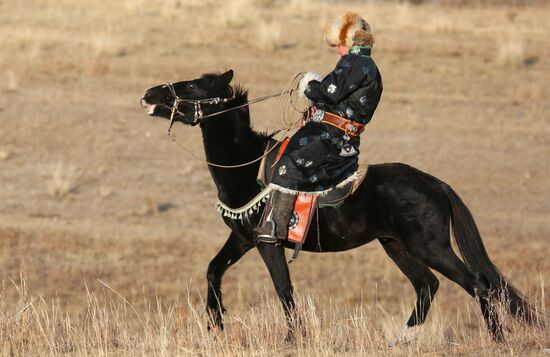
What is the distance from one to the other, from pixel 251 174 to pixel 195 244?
351 inches

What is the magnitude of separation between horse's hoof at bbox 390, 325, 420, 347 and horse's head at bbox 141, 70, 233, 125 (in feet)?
7.02

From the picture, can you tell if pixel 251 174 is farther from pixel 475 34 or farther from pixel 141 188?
pixel 475 34

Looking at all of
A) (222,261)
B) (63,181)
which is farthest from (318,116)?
(63,181)

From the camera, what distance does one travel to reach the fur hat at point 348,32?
340 inches

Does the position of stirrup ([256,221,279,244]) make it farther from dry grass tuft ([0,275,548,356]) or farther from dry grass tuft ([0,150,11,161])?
dry grass tuft ([0,150,11,161])

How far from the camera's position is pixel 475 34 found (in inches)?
1216

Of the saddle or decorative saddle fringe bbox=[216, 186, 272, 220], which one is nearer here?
the saddle

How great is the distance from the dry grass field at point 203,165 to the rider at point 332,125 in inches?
33.7

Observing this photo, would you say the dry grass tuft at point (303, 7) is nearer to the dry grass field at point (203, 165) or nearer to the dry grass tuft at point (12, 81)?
the dry grass field at point (203, 165)

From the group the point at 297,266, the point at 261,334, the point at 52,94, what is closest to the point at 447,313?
the point at 297,266

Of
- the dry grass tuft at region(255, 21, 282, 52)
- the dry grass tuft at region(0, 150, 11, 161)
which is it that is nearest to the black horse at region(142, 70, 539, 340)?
the dry grass tuft at region(0, 150, 11, 161)

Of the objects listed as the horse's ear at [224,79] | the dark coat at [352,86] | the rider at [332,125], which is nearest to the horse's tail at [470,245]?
the rider at [332,125]

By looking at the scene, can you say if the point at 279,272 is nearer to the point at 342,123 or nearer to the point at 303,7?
the point at 342,123

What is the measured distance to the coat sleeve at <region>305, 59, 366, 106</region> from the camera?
336 inches
